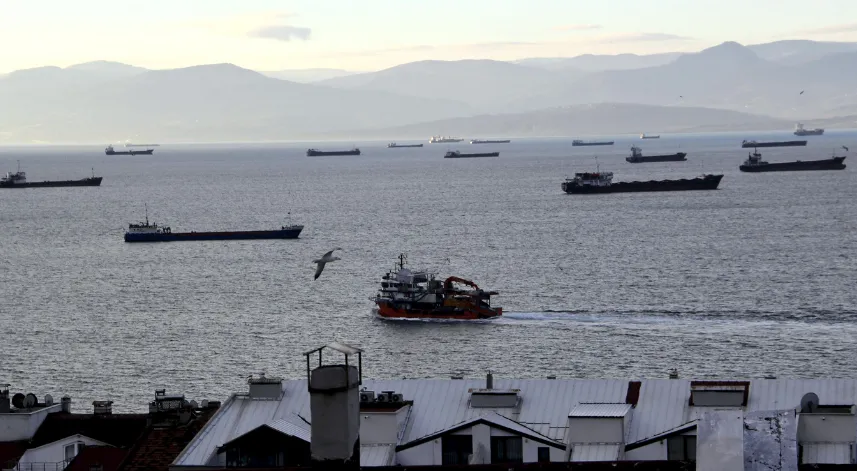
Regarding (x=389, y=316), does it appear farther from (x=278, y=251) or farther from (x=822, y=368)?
(x=278, y=251)

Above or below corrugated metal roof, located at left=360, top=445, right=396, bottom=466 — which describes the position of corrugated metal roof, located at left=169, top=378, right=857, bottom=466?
above

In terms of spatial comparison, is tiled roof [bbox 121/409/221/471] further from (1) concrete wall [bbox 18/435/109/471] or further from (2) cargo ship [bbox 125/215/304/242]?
(2) cargo ship [bbox 125/215/304/242]

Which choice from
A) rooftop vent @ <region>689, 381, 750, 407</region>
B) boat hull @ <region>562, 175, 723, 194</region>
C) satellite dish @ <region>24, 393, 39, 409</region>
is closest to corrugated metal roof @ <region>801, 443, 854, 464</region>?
rooftop vent @ <region>689, 381, 750, 407</region>

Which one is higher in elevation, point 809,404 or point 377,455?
point 809,404

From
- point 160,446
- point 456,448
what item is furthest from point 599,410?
point 160,446

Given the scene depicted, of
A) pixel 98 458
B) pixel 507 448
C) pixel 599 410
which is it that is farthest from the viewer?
pixel 98 458

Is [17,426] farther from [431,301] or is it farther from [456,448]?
[431,301]
